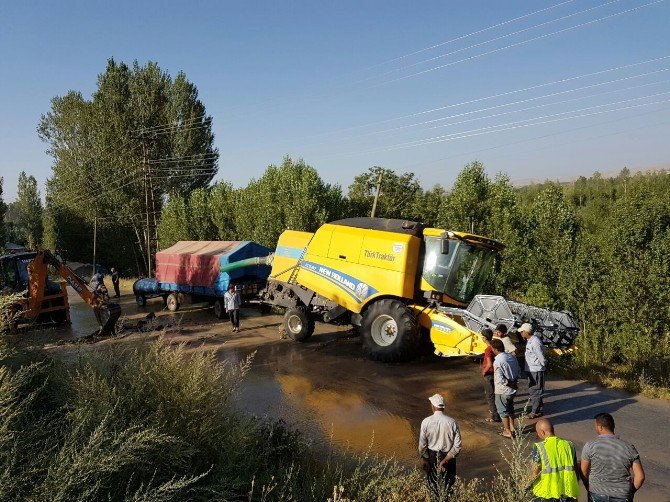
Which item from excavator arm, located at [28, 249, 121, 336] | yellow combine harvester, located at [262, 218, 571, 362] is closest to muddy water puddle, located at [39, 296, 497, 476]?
yellow combine harvester, located at [262, 218, 571, 362]

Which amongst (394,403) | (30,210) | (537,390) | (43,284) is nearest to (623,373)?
(537,390)

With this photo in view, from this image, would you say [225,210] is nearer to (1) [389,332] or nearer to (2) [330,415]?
(1) [389,332]

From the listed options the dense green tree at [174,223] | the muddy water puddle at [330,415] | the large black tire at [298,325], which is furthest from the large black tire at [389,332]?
the dense green tree at [174,223]

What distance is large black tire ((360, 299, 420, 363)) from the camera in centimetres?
1126

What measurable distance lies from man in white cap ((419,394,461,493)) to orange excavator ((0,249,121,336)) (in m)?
12.6

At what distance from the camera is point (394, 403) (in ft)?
30.2

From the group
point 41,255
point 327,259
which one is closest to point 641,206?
point 327,259

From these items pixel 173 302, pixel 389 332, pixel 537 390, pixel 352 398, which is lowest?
pixel 352 398

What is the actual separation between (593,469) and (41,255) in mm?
16681

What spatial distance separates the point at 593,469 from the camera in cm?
456

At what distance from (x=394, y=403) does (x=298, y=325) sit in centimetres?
543

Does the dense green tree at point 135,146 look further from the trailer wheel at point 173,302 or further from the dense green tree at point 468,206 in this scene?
the dense green tree at point 468,206

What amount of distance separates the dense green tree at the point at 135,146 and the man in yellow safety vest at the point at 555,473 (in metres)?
35.9

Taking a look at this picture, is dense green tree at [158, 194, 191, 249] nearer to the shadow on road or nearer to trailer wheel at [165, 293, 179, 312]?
trailer wheel at [165, 293, 179, 312]
